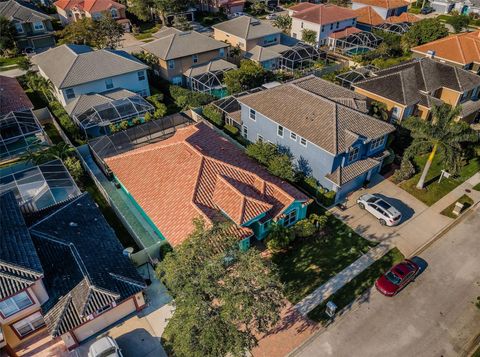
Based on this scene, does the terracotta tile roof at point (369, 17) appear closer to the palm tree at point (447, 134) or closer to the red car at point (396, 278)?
the palm tree at point (447, 134)

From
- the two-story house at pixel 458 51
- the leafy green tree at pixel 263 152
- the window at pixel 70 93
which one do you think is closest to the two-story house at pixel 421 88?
the two-story house at pixel 458 51

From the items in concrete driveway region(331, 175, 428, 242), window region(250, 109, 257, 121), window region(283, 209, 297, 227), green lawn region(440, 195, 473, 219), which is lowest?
green lawn region(440, 195, 473, 219)

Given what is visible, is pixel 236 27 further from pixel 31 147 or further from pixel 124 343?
pixel 124 343

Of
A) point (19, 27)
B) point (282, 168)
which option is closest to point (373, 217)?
point (282, 168)

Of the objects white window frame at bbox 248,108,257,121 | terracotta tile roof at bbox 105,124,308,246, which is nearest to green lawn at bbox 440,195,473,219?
terracotta tile roof at bbox 105,124,308,246

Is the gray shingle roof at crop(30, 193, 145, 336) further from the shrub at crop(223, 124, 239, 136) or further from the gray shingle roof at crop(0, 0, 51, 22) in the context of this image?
the gray shingle roof at crop(0, 0, 51, 22)
